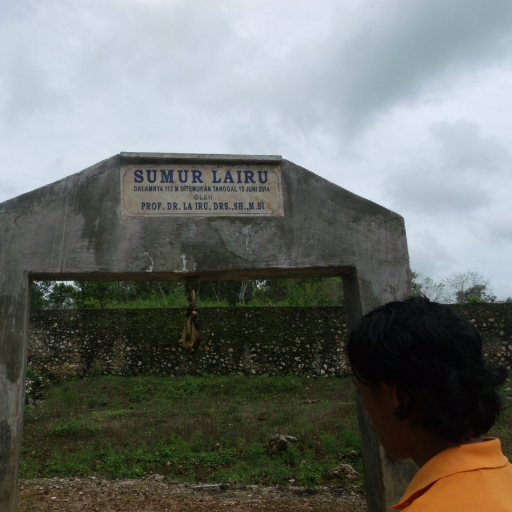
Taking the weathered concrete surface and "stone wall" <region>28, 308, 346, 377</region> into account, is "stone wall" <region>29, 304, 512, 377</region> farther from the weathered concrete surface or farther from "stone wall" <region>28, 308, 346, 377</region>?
the weathered concrete surface

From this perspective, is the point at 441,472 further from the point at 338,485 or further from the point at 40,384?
the point at 40,384

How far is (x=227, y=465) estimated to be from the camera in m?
6.77

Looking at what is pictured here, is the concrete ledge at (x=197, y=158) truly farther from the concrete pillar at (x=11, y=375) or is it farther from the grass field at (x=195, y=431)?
the grass field at (x=195, y=431)

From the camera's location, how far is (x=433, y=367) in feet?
3.84

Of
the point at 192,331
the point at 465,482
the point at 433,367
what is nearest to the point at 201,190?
the point at 192,331

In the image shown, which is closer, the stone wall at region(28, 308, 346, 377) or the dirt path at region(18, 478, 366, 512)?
the dirt path at region(18, 478, 366, 512)

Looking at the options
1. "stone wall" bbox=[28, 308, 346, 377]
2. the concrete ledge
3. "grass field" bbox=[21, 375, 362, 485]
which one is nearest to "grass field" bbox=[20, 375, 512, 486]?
"grass field" bbox=[21, 375, 362, 485]

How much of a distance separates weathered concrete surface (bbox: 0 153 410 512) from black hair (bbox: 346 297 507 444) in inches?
105

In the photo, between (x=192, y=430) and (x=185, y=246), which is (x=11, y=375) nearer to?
(x=185, y=246)

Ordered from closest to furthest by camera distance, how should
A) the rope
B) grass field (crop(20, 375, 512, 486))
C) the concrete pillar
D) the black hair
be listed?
the black hair → the concrete pillar → the rope → grass field (crop(20, 375, 512, 486))

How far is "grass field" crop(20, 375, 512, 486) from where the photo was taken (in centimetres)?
656

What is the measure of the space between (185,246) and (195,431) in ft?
16.8

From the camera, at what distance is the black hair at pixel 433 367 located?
1180mm

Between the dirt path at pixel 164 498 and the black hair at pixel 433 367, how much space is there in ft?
14.0
